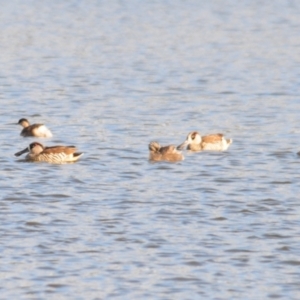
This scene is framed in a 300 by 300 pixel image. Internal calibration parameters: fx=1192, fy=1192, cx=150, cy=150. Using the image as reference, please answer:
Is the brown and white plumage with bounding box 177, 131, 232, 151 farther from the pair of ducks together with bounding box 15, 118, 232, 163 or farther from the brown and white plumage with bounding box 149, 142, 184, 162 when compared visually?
the brown and white plumage with bounding box 149, 142, 184, 162

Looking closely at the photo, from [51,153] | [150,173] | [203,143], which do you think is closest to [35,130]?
[51,153]

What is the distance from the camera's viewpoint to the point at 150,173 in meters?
15.1

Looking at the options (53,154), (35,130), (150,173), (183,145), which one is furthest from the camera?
(35,130)

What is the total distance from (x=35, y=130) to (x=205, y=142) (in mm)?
2663

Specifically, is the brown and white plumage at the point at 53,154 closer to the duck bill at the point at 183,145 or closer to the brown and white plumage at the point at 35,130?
the duck bill at the point at 183,145

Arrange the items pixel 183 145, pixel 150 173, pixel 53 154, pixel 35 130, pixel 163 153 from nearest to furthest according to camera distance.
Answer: pixel 150 173 → pixel 163 153 → pixel 53 154 → pixel 183 145 → pixel 35 130

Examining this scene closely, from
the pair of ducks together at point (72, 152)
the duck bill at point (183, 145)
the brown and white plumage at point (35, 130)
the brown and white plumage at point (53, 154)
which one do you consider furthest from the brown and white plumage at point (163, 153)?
the brown and white plumage at point (35, 130)

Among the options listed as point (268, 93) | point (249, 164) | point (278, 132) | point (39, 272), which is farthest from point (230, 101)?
point (39, 272)

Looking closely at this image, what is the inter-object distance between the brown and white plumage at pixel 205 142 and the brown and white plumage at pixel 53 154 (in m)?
1.66

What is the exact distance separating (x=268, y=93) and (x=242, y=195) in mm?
8867

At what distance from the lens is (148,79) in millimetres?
24422

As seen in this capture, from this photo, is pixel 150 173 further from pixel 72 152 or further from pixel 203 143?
pixel 203 143

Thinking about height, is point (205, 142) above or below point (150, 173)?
above

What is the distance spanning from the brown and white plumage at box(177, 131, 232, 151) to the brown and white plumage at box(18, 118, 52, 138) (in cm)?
230
